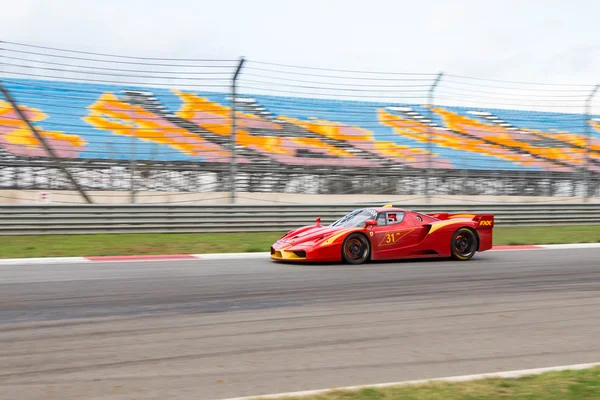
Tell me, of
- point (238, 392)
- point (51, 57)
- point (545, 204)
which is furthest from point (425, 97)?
point (238, 392)

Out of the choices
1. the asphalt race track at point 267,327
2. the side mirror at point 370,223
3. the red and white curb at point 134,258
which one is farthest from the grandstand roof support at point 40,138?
the side mirror at point 370,223

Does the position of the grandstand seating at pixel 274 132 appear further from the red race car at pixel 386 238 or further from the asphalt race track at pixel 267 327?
the asphalt race track at pixel 267 327

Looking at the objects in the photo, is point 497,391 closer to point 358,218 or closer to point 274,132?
point 358,218

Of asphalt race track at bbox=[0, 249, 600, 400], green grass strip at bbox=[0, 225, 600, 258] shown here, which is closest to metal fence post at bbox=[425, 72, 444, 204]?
green grass strip at bbox=[0, 225, 600, 258]

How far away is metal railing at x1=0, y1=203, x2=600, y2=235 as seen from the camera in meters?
14.0

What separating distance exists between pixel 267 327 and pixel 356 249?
16.2 feet

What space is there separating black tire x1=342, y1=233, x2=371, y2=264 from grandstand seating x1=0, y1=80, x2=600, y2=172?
5.52 m

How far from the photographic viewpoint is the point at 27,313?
629 cm

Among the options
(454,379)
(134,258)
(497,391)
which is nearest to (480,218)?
(134,258)

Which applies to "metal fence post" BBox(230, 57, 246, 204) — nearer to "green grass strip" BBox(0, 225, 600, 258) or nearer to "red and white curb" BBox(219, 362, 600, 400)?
"green grass strip" BBox(0, 225, 600, 258)

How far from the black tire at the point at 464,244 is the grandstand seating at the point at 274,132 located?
553cm

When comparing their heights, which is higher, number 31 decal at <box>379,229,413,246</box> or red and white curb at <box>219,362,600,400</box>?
number 31 decal at <box>379,229,413,246</box>

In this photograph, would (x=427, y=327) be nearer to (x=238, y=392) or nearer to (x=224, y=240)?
(x=238, y=392)

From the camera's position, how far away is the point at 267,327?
5871 mm
